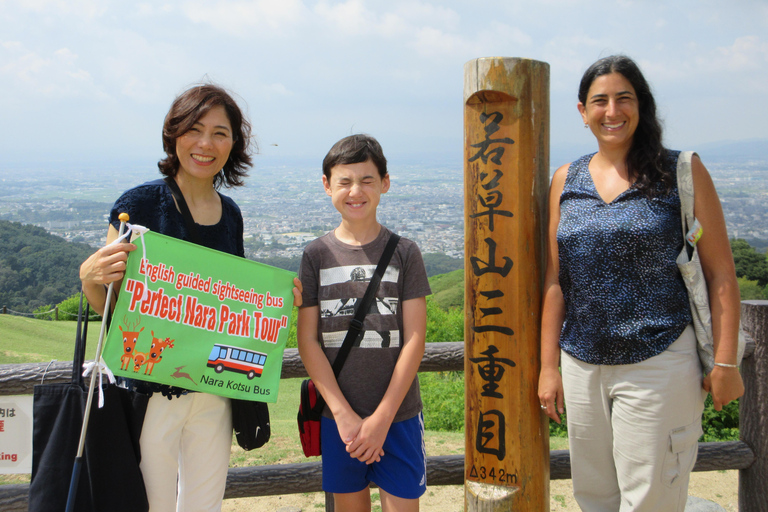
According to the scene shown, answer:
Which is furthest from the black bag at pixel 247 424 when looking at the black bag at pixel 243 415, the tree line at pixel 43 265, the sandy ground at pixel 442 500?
the tree line at pixel 43 265

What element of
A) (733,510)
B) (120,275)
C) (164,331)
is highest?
(120,275)

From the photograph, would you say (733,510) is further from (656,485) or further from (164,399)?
(164,399)

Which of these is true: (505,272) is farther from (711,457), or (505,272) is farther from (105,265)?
(711,457)

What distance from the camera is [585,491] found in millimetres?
2230

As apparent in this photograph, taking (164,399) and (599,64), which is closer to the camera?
(164,399)

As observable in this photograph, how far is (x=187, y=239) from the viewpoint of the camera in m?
2.10

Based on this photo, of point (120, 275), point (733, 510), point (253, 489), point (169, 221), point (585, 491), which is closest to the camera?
point (120, 275)

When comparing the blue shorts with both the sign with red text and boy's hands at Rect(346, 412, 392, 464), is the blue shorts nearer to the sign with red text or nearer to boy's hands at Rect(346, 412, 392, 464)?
boy's hands at Rect(346, 412, 392, 464)

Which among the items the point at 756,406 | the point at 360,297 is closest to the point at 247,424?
the point at 360,297

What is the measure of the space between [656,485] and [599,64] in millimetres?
1721

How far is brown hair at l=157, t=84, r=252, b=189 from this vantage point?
208 cm

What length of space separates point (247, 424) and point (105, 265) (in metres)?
0.85

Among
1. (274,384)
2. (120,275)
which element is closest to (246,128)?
(120,275)

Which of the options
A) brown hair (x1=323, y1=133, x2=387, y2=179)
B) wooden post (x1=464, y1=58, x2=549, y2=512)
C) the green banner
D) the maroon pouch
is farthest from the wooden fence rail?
brown hair (x1=323, y1=133, x2=387, y2=179)
